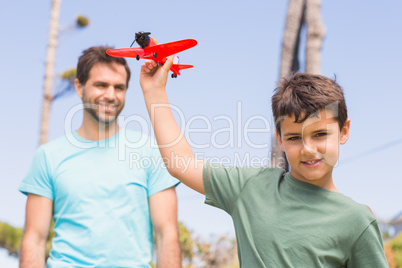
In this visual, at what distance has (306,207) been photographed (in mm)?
1892

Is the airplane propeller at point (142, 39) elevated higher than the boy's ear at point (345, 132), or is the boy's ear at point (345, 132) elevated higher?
the airplane propeller at point (142, 39)

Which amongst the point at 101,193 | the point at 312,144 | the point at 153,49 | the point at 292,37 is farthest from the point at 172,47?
the point at 292,37

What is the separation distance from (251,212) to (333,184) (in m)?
0.37

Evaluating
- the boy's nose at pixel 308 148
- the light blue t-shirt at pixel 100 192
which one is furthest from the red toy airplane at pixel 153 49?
the light blue t-shirt at pixel 100 192

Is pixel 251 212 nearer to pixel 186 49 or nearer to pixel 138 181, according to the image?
pixel 186 49

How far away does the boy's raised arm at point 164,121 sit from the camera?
73.3 inches

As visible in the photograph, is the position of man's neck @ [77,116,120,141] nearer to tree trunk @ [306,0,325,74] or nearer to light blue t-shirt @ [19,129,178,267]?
→ light blue t-shirt @ [19,129,178,267]

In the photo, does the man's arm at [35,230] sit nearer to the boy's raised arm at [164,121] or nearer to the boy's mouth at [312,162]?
the boy's raised arm at [164,121]

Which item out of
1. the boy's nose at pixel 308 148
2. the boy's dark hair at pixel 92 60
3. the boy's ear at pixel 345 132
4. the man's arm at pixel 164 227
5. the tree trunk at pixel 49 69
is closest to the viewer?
the boy's nose at pixel 308 148

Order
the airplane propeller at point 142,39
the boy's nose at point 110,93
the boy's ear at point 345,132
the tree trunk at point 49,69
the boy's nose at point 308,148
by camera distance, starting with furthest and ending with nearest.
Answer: the tree trunk at point 49,69 → the boy's nose at point 110,93 → the airplane propeller at point 142,39 → the boy's ear at point 345,132 → the boy's nose at point 308,148

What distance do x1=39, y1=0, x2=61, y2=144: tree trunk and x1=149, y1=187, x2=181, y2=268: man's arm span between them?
6895 mm

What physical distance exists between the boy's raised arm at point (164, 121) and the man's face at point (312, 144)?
0.39m

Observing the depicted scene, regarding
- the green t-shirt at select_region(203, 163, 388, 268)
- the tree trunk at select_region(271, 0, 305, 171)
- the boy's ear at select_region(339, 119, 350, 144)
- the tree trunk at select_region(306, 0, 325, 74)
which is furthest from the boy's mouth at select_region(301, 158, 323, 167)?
the tree trunk at select_region(271, 0, 305, 171)

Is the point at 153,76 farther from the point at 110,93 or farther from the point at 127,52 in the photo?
the point at 110,93
